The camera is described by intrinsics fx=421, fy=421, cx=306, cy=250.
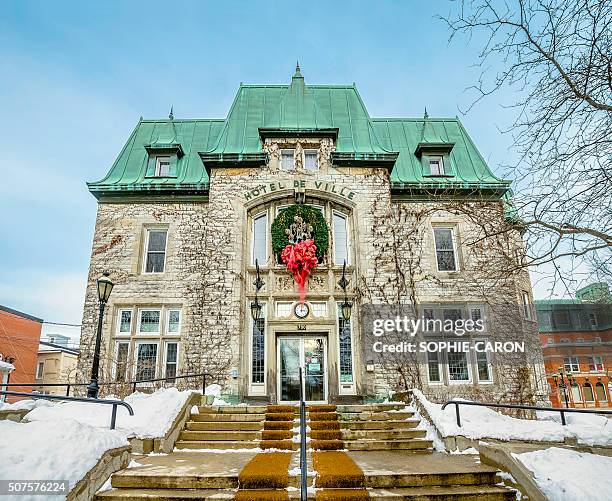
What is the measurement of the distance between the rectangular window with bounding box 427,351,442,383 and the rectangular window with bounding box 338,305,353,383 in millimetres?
2667

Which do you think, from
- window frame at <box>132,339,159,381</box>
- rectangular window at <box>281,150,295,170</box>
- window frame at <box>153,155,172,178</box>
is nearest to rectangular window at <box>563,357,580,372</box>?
rectangular window at <box>281,150,295,170</box>

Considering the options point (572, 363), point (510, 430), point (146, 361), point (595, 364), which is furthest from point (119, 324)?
point (595, 364)

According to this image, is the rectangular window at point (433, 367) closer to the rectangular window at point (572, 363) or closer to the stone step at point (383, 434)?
the stone step at point (383, 434)

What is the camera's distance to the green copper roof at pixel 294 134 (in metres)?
15.4

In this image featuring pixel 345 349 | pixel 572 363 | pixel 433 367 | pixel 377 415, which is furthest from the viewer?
pixel 572 363

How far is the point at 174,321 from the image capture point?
568 inches

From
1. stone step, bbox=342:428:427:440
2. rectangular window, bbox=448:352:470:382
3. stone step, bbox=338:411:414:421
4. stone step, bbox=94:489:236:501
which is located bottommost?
stone step, bbox=94:489:236:501

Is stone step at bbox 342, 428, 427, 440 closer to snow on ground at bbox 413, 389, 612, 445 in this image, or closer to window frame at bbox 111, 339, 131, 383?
snow on ground at bbox 413, 389, 612, 445

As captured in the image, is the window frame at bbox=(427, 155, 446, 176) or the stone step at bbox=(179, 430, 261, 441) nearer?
the stone step at bbox=(179, 430, 261, 441)

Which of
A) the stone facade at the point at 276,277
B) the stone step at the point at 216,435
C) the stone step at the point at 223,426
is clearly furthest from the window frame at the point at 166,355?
the stone step at the point at 216,435

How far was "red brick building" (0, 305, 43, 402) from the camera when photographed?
2855 cm

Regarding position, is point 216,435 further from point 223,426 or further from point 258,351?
point 258,351

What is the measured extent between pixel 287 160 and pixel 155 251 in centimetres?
583

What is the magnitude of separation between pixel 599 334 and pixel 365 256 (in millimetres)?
50918
